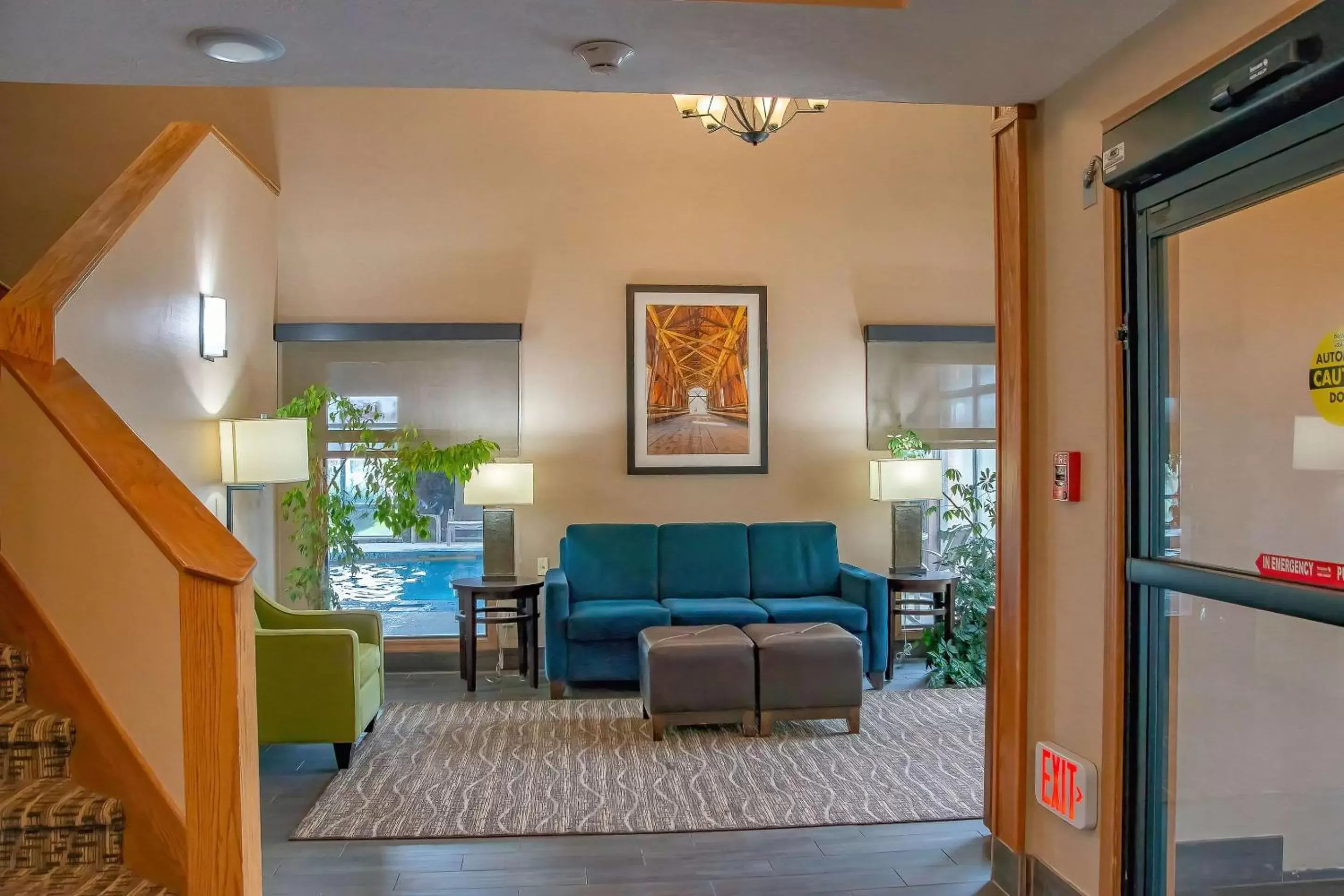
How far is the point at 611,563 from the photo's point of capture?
238 inches

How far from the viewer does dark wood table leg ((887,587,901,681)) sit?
5789 millimetres

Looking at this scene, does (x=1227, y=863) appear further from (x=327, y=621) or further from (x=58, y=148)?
(x=58, y=148)

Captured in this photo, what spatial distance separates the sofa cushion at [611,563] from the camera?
5980 mm

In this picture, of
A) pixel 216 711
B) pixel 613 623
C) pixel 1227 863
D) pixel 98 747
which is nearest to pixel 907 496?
pixel 613 623

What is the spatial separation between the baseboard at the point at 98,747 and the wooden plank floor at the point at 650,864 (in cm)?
65

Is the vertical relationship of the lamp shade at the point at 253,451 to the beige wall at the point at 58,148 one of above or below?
below

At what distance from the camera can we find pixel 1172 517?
2.32 m

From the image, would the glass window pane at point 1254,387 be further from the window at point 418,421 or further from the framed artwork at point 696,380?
the window at point 418,421

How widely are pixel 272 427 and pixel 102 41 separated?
A: 9.11 ft

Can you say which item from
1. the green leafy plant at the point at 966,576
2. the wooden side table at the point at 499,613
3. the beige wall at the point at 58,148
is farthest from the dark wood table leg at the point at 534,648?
the beige wall at the point at 58,148

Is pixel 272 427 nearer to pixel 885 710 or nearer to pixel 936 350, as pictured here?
pixel 885 710

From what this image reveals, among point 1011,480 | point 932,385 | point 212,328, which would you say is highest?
point 212,328

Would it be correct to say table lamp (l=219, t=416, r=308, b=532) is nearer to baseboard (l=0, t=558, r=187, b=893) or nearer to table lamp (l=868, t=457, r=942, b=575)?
baseboard (l=0, t=558, r=187, b=893)

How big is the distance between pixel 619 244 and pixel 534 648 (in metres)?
2.74
